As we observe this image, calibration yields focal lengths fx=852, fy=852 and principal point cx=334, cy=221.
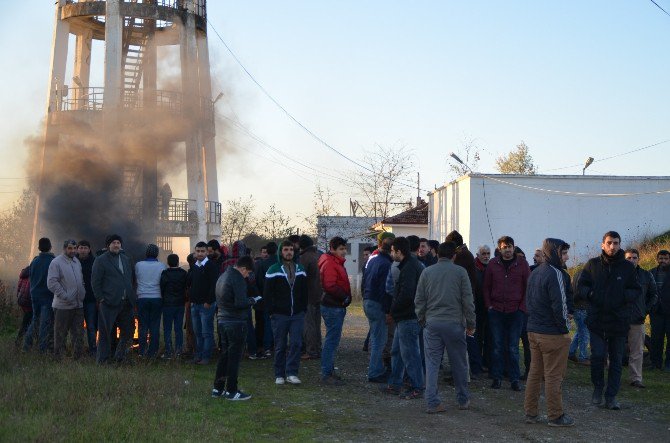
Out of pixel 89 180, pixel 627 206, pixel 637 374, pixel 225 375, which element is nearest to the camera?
pixel 225 375

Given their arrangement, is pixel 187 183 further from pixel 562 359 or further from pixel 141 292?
pixel 562 359

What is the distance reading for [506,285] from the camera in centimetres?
1176

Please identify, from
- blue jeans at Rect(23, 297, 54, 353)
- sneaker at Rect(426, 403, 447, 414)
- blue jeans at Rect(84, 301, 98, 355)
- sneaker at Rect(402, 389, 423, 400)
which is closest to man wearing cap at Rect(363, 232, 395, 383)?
sneaker at Rect(402, 389, 423, 400)

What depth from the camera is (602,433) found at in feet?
29.6

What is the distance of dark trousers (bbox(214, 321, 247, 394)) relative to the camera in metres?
10.3

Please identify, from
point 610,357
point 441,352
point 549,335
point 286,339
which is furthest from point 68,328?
point 610,357

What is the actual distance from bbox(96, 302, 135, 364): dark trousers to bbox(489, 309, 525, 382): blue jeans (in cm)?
555

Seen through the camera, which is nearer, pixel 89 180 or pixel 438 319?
pixel 438 319

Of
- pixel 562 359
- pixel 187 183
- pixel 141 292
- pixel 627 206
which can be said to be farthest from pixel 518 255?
pixel 627 206

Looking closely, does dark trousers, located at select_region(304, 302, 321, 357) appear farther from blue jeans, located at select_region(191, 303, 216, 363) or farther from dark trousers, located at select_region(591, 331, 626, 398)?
dark trousers, located at select_region(591, 331, 626, 398)

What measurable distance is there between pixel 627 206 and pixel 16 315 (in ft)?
75.9

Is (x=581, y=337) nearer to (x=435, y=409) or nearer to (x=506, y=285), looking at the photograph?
(x=506, y=285)

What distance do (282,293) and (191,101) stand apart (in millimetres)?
18241

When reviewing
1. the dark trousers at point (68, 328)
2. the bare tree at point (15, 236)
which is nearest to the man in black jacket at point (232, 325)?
the dark trousers at point (68, 328)
